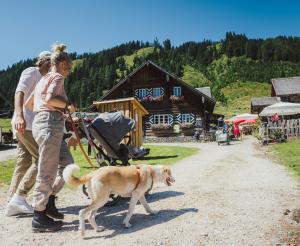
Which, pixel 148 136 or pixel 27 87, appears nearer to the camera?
pixel 27 87

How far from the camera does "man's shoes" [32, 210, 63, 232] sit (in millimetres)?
4828

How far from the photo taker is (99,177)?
477cm

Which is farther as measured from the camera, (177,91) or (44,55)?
(177,91)

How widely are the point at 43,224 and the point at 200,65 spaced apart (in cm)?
11495

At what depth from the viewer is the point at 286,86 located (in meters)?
54.4

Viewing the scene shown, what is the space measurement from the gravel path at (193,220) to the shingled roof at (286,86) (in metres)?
48.3

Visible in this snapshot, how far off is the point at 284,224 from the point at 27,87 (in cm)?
419

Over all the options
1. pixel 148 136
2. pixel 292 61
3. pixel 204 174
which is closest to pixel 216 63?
pixel 292 61

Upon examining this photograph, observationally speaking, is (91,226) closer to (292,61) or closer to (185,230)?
(185,230)

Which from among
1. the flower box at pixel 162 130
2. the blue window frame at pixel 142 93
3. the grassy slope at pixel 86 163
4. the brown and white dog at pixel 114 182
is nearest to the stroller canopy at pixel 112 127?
the brown and white dog at pixel 114 182

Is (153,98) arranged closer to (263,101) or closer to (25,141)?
(263,101)

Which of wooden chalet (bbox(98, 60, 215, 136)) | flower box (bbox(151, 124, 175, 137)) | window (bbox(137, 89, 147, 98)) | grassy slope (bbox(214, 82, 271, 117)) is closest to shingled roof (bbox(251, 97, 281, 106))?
grassy slope (bbox(214, 82, 271, 117))

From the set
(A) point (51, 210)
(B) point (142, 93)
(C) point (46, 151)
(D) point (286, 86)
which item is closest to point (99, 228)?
(A) point (51, 210)

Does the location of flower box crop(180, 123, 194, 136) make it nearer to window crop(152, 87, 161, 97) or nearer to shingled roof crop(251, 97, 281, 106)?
window crop(152, 87, 161, 97)
